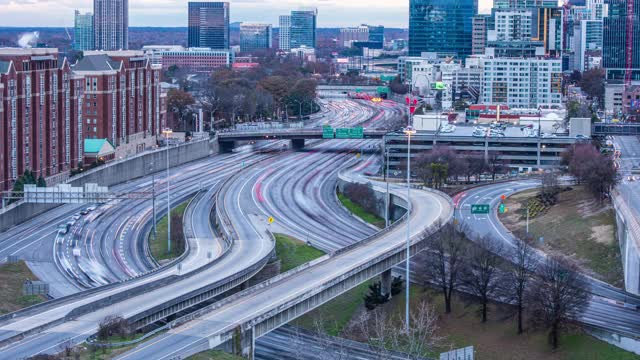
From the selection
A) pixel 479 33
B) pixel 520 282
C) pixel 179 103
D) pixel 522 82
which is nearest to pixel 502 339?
pixel 520 282

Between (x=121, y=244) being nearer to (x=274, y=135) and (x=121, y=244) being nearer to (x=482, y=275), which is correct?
(x=482, y=275)

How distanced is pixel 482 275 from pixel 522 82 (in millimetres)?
82372

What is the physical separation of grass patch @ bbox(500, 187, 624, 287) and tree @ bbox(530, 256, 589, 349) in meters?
6.36

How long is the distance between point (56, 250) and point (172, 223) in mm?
6556

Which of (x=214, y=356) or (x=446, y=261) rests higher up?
(x=446, y=261)

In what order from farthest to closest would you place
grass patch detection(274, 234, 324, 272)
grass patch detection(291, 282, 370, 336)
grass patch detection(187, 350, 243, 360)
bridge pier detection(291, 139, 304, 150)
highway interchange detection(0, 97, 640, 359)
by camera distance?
bridge pier detection(291, 139, 304, 150) → grass patch detection(274, 234, 324, 272) → grass patch detection(291, 282, 370, 336) → highway interchange detection(0, 97, 640, 359) → grass patch detection(187, 350, 243, 360)

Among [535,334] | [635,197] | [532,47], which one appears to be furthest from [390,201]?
[532,47]

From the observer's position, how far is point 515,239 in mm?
46969

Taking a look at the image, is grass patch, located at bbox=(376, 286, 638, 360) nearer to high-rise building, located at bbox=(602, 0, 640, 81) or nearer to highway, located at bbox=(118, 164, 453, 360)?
highway, located at bbox=(118, 164, 453, 360)

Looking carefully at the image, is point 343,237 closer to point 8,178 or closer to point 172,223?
point 172,223

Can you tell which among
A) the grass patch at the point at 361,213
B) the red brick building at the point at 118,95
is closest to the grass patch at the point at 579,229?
the grass patch at the point at 361,213

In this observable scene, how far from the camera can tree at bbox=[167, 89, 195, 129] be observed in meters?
104

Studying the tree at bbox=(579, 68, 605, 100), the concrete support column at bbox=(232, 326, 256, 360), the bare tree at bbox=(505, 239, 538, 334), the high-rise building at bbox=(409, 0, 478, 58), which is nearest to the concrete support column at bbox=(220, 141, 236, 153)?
the tree at bbox=(579, 68, 605, 100)

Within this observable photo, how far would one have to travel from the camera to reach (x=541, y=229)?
167 feet
